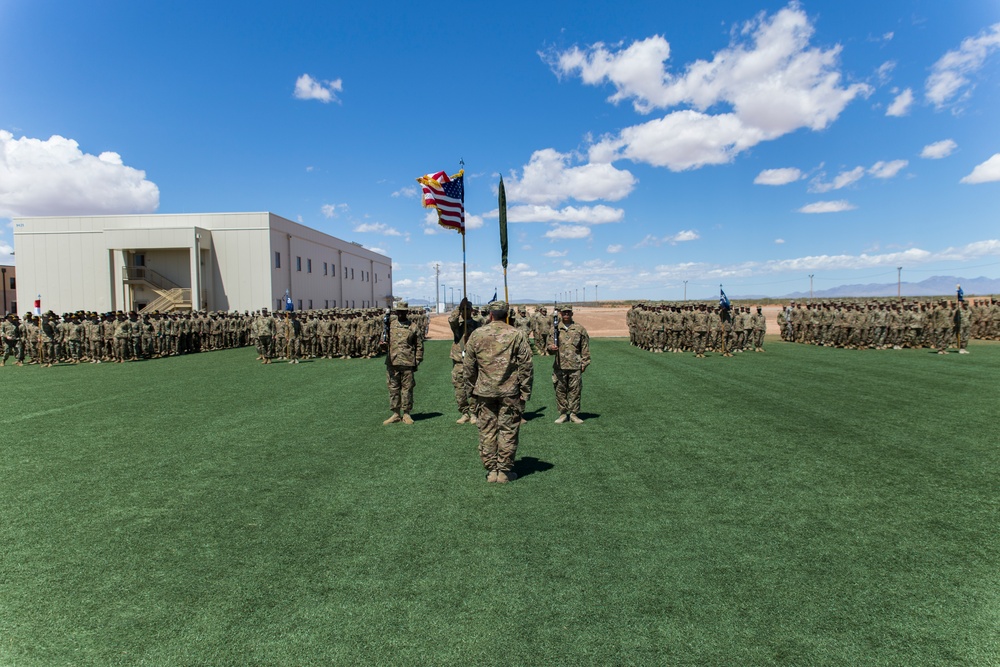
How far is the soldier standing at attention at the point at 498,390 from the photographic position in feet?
19.5

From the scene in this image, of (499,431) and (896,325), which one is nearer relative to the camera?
(499,431)

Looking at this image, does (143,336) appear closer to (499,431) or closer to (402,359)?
(402,359)

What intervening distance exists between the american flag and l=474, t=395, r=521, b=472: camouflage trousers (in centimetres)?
556

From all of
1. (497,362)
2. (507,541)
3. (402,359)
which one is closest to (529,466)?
(497,362)

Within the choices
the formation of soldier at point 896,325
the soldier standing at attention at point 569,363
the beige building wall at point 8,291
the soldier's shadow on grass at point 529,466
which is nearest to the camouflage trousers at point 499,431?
the soldier's shadow on grass at point 529,466

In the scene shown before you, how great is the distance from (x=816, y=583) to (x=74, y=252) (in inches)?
1843

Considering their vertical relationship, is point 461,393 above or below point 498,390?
below

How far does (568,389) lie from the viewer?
29.3 feet

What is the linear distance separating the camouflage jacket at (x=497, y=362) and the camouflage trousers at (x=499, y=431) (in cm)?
12

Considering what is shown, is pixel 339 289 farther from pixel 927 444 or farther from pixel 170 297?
pixel 927 444

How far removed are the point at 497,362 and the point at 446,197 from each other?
19.8 feet

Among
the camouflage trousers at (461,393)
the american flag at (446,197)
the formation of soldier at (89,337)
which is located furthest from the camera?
the formation of soldier at (89,337)

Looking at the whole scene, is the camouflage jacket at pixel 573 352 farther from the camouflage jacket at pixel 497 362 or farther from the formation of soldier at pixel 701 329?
the formation of soldier at pixel 701 329

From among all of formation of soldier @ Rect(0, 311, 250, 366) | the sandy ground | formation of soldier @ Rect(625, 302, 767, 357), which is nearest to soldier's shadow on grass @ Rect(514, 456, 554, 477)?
formation of soldier @ Rect(625, 302, 767, 357)
